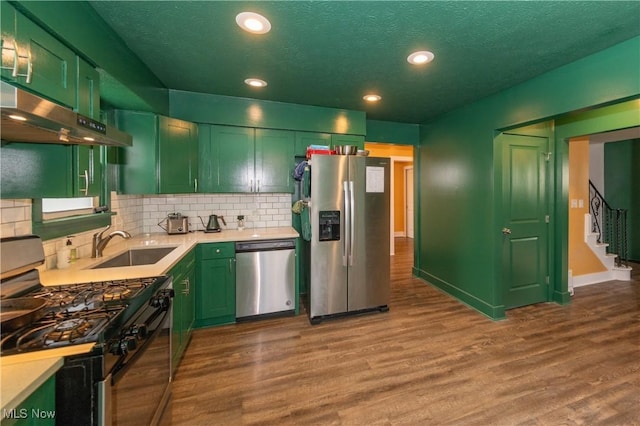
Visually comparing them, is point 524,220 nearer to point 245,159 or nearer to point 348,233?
point 348,233

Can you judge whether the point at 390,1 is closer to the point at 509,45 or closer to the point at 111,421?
the point at 509,45

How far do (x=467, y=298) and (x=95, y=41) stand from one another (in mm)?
4213

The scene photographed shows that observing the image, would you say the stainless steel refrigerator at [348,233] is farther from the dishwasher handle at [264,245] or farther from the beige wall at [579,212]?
the beige wall at [579,212]

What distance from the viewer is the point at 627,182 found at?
521cm

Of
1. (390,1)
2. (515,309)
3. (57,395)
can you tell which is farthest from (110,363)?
(515,309)

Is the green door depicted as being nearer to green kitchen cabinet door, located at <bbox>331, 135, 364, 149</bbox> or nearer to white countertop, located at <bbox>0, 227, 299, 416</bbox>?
green kitchen cabinet door, located at <bbox>331, 135, 364, 149</bbox>

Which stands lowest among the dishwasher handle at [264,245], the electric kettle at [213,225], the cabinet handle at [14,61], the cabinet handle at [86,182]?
the dishwasher handle at [264,245]

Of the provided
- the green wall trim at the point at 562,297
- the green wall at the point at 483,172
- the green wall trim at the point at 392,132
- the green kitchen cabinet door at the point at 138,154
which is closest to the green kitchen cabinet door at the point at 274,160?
the green kitchen cabinet door at the point at 138,154

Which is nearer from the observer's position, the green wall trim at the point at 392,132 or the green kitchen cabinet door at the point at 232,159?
the green kitchen cabinet door at the point at 232,159

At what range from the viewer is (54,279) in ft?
5.10

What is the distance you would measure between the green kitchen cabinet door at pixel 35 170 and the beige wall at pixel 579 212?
5.51m

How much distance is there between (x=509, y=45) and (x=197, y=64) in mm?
2459

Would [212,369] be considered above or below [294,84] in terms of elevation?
below

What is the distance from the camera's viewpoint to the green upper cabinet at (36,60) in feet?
3.45
